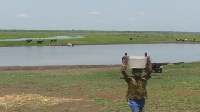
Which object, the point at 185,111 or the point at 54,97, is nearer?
the point at 185,111

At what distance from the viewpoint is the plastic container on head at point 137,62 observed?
7.25m

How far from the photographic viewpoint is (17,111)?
12.1 m

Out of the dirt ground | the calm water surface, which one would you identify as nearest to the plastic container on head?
the dirt ground

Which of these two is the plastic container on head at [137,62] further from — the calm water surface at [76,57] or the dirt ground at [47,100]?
the calm water surface at [76,57]

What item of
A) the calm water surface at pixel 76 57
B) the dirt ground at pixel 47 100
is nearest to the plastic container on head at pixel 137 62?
the dirt ground at pixel 47 100

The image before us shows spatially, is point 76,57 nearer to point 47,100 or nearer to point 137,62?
point 47,100

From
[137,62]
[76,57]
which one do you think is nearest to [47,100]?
[137,62]

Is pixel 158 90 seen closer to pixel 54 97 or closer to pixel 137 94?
pixel 54 97

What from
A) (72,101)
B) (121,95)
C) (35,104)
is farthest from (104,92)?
(35,104)

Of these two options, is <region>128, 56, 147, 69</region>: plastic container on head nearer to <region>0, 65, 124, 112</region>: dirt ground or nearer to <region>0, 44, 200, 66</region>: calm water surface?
<region>0, 65, 124, 112</region>: dirt ground

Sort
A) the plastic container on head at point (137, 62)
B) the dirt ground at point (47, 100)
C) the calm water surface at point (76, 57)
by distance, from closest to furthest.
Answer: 1. the plastic container on head at point (137, 62)
2. the dirt ground at point (47, 100)
3. the calm water surface at point (76, 57)

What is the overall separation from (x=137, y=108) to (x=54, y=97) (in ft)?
26.4

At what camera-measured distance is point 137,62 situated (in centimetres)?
Answer: 731

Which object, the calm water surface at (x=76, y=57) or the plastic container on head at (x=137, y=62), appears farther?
the calm water surface at (x=76, y=57)
